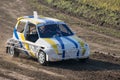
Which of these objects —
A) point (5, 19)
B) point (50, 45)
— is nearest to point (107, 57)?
point (50, 45)

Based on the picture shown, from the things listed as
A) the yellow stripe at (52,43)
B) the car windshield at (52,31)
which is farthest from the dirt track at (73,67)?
the car windshield at (52,31)

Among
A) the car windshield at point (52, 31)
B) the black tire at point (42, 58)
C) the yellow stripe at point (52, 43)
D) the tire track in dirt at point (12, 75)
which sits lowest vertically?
the tire track in dirt at point (12, 75)

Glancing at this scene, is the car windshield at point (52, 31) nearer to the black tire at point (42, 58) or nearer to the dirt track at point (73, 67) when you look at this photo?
the black tire at point (42, 58)

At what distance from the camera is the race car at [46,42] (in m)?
16.5

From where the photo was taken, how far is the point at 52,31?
58.0 ft

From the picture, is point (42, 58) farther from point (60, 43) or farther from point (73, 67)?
point (73, 67)

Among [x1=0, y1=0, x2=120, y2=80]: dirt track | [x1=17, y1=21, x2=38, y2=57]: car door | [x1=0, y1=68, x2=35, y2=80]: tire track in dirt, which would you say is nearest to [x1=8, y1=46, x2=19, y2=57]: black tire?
[x1=0, y1=0, x2=120, y2=80]: dirt track

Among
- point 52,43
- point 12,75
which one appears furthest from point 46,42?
point 12,75

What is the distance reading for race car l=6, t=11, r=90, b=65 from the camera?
16500 millimetres

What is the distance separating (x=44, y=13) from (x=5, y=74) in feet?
56.2

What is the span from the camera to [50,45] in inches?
649

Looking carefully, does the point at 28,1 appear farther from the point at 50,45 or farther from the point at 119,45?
the point at 50,45

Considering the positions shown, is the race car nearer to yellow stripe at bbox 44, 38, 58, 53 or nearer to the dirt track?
yellow stripe at bbox 44, 38, 58, 53

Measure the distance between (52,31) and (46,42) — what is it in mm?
1018
